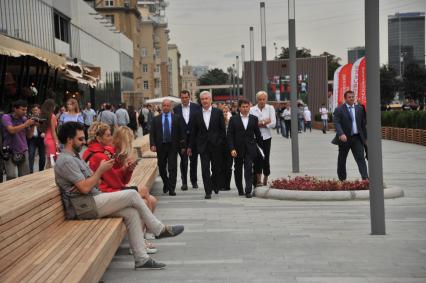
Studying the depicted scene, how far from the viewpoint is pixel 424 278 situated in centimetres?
628

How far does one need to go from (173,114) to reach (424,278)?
7.71 m

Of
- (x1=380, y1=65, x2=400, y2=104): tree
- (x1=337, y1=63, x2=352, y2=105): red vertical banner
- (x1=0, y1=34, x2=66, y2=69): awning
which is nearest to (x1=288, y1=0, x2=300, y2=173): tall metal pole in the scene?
(x1=0, y1=34, x2=66, y2=69): awning

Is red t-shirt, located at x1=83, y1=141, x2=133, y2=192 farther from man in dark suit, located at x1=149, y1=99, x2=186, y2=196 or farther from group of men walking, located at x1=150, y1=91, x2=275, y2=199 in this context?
man in dark suit, located at x1=149, y1=99, x2=186, y2=196

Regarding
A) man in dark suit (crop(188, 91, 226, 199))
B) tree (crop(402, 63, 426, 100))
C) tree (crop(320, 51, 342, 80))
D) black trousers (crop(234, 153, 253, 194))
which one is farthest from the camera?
tree (crop(320, 51, 342, 80))

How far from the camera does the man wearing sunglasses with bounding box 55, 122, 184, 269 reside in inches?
270

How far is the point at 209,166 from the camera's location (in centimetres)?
1252

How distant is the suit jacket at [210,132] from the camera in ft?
41.5

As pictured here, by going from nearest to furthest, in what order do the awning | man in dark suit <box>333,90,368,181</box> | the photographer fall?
1. the photographer
2. man in dark suit <box>333,90,368,181</box>
3. the awning

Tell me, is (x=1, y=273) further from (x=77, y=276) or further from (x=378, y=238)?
(x=378, y=238)

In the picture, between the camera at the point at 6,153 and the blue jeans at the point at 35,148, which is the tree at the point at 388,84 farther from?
the camera at the point at 6,153

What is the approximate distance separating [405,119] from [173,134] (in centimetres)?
1943

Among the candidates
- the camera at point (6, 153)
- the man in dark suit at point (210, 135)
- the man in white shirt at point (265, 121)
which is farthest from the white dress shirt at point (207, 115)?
the camera at point (6, 153)

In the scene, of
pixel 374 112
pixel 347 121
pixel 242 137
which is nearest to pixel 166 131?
pixel 242 137

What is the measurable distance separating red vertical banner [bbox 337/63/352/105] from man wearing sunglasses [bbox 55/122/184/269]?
2580cm
